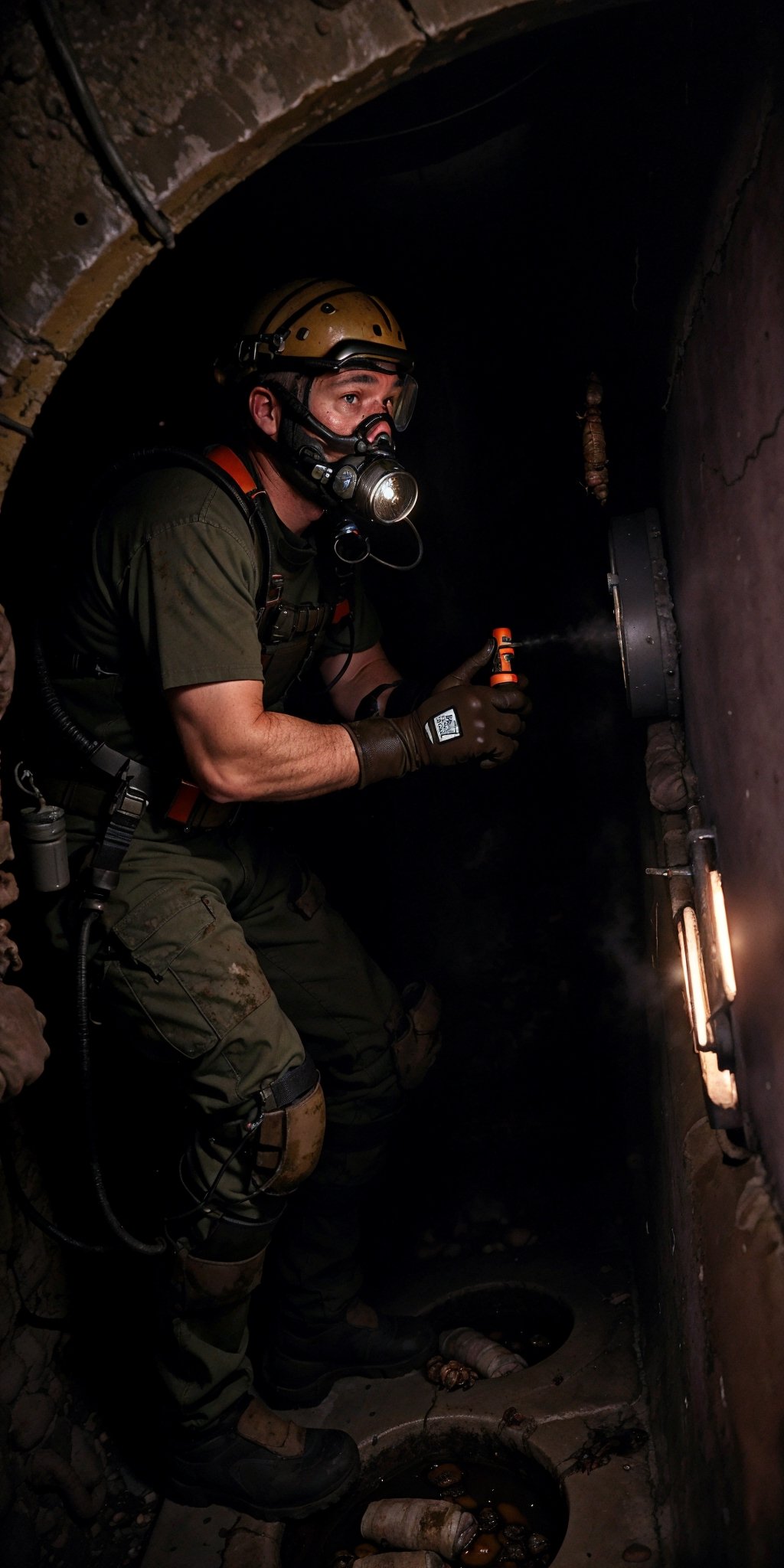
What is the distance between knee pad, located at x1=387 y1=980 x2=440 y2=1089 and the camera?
3469 millimetres

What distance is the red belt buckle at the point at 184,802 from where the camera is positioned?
272 cm

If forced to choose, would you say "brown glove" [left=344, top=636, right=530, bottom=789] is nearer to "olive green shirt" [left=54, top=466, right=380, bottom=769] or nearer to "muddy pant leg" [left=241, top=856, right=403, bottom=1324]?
"olive green shirt" [left=54, top=466, right=380, bottom=769]

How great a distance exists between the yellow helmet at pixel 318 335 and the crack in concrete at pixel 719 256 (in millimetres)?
825

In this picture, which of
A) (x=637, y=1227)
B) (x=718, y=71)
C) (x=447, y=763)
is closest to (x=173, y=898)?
(x=447, y=763)

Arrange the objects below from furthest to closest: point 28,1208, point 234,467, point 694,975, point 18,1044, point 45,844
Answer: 1. point 234,467
2. point 28,1208
3. point 45,844
4. point 694,975
5. point 18,1044

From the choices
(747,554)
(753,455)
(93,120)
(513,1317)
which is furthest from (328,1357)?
(93,120)

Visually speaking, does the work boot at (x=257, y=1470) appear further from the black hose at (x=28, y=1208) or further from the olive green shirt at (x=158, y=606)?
the olive green shirt at (x=158, y=606)

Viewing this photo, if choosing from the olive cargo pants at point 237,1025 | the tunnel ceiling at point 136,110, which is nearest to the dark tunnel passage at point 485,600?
the olive cargo pants at point 237,1025

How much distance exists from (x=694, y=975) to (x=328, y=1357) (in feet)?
6.83

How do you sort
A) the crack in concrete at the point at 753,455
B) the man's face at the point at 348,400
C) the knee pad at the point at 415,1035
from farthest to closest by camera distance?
the knee pad at the point at 415,1035 < the man's face at the point at 348,400 < the crack in concrete at the point at 753,455

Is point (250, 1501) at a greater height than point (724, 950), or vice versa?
point (724, 950)

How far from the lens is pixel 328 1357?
326 centimetres

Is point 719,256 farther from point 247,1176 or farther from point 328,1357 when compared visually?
point 328,1357

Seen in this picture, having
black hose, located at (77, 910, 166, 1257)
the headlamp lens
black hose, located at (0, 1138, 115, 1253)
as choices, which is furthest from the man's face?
black hose, located at (0, 1138, 115, 1253)
